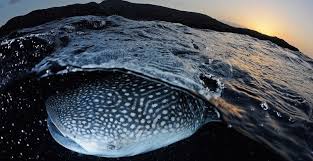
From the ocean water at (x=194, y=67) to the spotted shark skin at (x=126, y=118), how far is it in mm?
235

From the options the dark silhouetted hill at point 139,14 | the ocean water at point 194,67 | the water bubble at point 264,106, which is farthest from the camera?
the dark silhouetted hill at point 139,14

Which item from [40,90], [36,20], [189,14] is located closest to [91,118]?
[40,90]

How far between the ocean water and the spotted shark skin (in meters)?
0.23

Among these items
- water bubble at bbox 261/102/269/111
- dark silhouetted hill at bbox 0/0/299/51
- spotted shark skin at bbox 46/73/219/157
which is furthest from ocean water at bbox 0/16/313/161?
dark silhouetted hill at bbox 0/0/299/51

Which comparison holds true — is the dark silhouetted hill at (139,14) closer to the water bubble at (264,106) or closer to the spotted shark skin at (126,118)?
the spotted shark skin at (126,118)

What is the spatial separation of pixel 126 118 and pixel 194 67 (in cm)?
94

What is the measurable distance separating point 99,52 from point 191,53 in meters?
1.19

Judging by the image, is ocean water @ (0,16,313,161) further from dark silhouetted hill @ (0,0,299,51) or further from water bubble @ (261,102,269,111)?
dark silhouetted hill @ (0,0,299,51)

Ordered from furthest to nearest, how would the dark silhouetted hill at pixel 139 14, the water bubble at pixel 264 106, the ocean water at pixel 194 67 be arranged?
the dark silhouetted hill at pixel 139 14 → the water bubble at pixel 264 106 → the ocean water at pixel 194 67

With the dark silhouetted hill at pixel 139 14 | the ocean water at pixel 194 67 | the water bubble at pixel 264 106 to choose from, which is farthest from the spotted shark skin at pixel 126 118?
the dark silhouetted hill at pixel 139 14

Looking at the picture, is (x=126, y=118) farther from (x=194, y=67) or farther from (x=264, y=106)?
(x=264, y=106)

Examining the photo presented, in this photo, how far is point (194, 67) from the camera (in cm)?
404

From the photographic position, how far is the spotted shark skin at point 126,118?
11.7 ft

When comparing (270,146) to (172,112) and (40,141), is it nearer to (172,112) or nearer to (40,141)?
(172,112)
